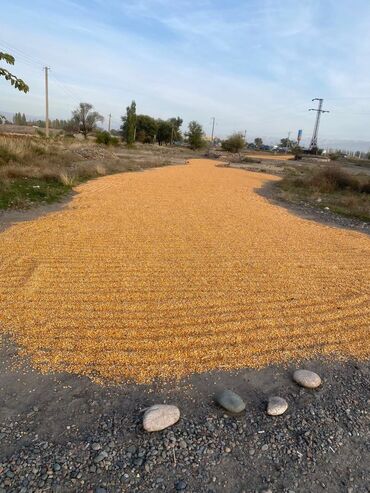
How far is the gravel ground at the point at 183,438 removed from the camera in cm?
195

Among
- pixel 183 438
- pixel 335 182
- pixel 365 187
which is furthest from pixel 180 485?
pixel 335 182

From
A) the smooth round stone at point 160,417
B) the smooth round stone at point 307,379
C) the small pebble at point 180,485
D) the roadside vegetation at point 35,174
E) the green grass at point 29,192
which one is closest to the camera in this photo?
the small pebble at point 180,485

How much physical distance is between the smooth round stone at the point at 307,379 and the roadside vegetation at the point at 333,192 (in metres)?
9.32

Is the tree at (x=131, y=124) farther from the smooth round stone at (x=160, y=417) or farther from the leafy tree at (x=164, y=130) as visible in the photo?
the smooth round stone at (x=160, y=417)

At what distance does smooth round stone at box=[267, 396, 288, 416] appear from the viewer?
2.51m

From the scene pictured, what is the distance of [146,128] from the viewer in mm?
64000

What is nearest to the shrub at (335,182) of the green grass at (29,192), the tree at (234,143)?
the green grass at (29,192)

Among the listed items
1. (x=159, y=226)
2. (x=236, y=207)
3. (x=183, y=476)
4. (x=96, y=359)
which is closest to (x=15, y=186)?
(x=159, y=226)

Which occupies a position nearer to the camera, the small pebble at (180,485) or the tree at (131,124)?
the small pebble at (180,485)

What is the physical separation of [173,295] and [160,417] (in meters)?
1.96

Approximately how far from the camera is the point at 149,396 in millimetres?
2600

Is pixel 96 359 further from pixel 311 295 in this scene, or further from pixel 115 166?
pixel 115 166

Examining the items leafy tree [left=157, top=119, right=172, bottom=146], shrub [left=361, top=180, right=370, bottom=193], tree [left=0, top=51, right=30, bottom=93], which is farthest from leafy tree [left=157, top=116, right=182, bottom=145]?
tree [left=0, top=51, right=30, bottom=93]

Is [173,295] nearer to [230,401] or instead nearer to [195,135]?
[230,401]
